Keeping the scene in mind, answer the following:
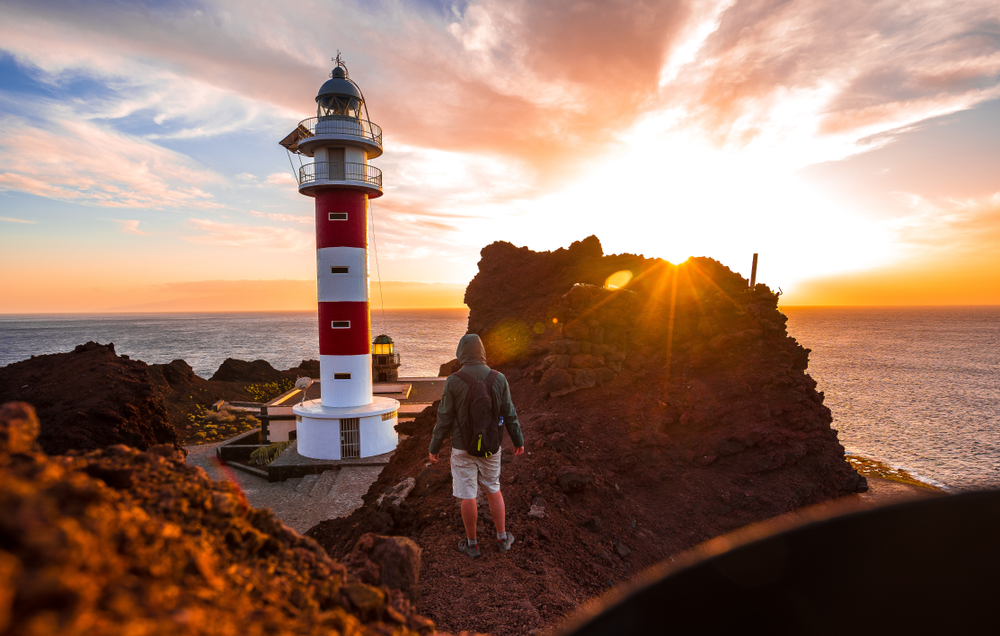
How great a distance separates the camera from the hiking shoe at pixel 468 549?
516cm

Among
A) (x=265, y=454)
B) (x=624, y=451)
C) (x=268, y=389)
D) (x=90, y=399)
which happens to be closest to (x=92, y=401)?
(x=90, y=399)

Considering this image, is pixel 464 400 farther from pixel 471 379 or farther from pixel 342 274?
pixel 342 274

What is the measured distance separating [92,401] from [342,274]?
7.07 m

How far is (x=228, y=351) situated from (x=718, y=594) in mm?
91879

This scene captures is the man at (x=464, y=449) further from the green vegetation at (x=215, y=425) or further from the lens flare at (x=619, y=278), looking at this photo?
the green vegetation at (x=215, y=425)

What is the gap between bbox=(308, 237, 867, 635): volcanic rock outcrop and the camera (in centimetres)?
512

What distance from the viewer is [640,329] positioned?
32.1 feet

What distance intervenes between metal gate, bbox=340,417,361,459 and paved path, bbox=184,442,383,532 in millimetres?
745

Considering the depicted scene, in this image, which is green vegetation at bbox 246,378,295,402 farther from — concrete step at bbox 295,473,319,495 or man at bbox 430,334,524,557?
man at bbox 430,334,524,557

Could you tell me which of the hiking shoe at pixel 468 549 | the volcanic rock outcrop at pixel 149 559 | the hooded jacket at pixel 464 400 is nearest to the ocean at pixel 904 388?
the volcanic rock outcrop at pixel 149 559

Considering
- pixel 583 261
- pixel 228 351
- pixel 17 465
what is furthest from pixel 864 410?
pixel 228 351

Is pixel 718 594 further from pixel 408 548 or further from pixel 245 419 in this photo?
pixel 245 419

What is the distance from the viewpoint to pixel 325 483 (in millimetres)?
13805

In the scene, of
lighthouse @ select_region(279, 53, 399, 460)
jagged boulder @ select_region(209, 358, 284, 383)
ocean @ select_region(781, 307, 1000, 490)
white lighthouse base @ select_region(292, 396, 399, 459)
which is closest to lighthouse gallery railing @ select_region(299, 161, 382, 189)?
lighthouse @ select_region(279, 53, 399, 460)
